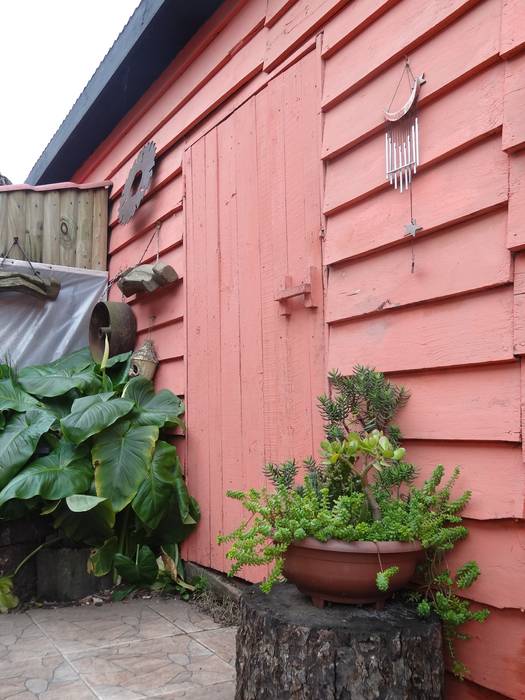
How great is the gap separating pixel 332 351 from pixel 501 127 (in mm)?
921

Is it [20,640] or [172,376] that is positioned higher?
[172,376]

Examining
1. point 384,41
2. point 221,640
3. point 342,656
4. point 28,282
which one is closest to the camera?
point 342,656

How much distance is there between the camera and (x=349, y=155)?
2.20 meters

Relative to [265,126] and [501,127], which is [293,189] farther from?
[501,127]

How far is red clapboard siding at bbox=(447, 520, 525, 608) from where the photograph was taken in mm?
1524

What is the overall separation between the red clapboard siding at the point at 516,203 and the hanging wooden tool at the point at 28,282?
3265 mm

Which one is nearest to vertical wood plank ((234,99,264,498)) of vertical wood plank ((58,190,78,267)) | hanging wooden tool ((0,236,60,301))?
hanging wooden tool ((0,236,60,301))

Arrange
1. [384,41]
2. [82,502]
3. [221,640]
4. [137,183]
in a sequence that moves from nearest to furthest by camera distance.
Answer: [384,41] < [221,640] < [82,502] < [137,183]

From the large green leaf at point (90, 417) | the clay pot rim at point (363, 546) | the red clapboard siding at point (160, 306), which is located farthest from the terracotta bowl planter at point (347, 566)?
the red clapboard siding at point (160, 306)

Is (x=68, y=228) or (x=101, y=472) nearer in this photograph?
(x=101, y=472)

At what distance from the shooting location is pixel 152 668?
223 centimetres

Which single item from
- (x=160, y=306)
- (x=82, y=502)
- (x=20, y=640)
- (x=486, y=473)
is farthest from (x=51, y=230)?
(x=486, y=473)

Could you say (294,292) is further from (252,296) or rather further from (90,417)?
(90,417)

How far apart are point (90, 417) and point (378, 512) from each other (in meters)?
1.72
